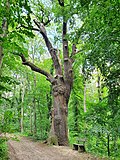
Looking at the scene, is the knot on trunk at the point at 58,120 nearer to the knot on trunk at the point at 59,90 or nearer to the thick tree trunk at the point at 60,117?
the thick tree trunk at the point at 60,117

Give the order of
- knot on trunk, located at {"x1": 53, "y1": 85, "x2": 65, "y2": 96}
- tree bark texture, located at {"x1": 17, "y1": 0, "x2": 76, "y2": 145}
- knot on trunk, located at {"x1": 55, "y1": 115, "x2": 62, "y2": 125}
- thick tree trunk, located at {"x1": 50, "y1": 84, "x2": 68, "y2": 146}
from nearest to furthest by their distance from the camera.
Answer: thick tree trunk, located at {"x1": 50, "y1": 84, "x2": 68, "y2": 146} → tree bark texture, located at {"x1": 17, "y1": 0, "x2": 76, "y2": 145} → knot on trunk, located at {"x1": 55, "y1": 115, "x2": 62, "y2": 125} → knot on trunk, located at {"x1": 53, "y1": 85, "x2": 65, "y2": 96}

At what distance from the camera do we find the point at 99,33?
5.07m

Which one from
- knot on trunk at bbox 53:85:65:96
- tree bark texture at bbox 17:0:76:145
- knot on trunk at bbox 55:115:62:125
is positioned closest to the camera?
tree bark texture at bbox 17:0:76:145

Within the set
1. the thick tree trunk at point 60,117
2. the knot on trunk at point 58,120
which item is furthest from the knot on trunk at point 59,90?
the knot on trunk at point 58,120

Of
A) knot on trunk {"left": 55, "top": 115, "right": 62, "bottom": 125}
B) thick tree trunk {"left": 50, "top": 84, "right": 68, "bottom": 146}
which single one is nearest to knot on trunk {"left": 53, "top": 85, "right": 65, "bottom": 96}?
thick tree trunk {"left": 50, "top": 84, "right": 68, "bottom": 146}

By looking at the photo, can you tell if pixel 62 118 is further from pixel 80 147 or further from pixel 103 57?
pixel 103 57

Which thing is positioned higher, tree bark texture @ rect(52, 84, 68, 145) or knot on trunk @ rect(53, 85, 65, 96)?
knot on trunk @ rect(53, 85, 65, 96)

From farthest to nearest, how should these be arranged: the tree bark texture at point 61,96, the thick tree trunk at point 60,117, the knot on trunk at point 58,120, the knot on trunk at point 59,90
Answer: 1. the knot on trunk at point 59,90
2. the knot on trunk at point 58,120
3. the tree bark texture at point 61,96
4. the thick tree trunk at point 60,117

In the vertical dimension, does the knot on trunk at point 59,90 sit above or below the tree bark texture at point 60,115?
above

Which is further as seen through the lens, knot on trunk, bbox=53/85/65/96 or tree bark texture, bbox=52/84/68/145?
knot on trunk, bbox=53/85/65/96

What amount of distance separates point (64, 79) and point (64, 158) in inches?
232

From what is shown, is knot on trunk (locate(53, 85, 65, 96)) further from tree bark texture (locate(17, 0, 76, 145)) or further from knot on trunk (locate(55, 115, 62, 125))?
knot on trunk (locate(55, 115, 62, 125))

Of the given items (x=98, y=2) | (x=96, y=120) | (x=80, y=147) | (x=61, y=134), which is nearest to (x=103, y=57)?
(x=98, y=2)

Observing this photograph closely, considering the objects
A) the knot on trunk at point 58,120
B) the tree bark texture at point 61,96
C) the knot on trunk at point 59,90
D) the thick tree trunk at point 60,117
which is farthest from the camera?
the knot on trunk at point 59,90
